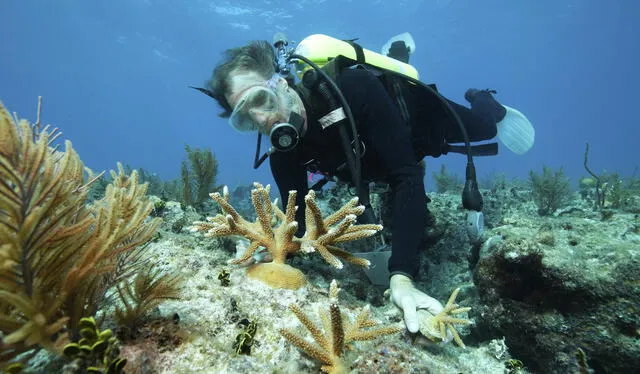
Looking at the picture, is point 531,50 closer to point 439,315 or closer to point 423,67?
point 423,67

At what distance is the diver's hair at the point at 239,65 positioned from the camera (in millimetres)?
3270

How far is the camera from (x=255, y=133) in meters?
3.54

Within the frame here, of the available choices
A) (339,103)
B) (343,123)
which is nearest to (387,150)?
(343,123)

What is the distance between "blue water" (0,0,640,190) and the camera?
4816 cm

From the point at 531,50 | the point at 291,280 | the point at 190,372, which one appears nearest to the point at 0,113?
the point at 190,372

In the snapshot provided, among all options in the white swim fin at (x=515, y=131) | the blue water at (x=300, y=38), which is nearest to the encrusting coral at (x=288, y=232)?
the blue water at (x=300, y=38)

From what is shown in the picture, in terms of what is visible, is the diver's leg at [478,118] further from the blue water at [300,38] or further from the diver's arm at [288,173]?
the blue water at [300,38]

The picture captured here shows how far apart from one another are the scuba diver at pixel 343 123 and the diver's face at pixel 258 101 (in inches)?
0.4

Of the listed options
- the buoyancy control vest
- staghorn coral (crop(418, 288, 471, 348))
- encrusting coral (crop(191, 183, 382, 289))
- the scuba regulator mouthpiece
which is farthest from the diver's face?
staghorn coral (crop(418, 288, 471, 348))

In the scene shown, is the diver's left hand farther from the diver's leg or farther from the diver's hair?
the diver's leg

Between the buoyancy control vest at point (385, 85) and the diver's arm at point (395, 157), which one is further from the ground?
the buoyancy control vest at point (385, 85)

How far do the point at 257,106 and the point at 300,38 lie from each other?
5446 centimetres

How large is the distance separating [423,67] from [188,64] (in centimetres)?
4933

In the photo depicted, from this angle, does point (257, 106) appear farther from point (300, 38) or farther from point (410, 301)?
point (300, 38)
